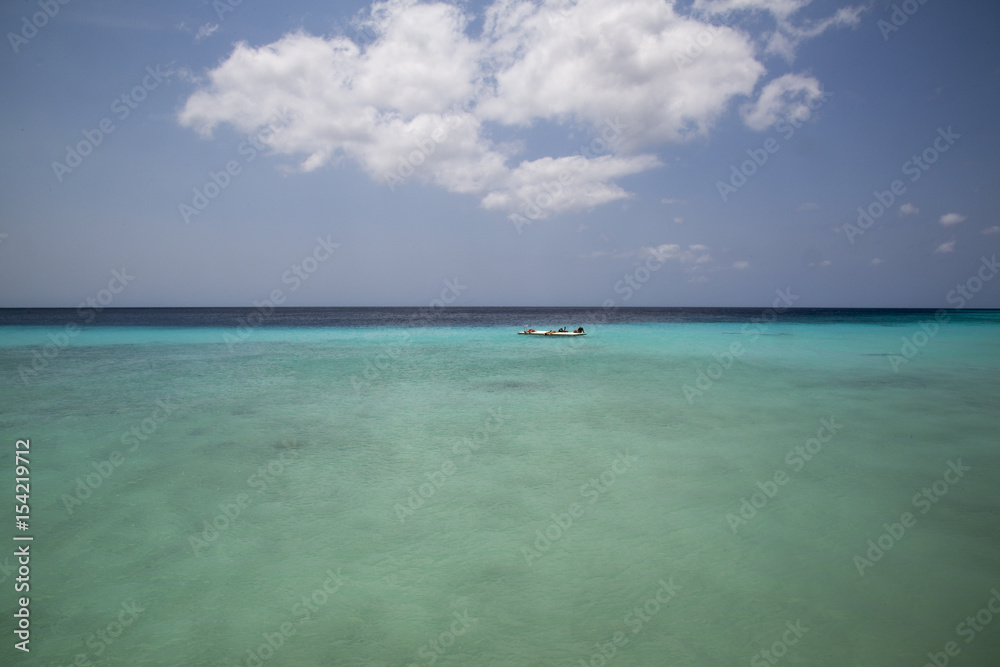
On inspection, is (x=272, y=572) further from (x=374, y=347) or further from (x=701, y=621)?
(x=374, y=347)

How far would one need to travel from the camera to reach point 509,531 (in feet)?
18.5

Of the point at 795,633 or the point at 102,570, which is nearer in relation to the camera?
the point at 795,633

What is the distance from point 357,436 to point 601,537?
18.8ft

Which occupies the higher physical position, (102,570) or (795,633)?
(795,633)

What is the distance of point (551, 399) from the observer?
43.4ft

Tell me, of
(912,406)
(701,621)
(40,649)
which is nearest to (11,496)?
(40,649)

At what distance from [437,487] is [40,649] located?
4214 mm

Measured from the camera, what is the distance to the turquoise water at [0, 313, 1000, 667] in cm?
388

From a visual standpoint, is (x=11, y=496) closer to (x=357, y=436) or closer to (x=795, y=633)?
(x=357, y=436)

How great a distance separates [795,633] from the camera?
3.90 meters

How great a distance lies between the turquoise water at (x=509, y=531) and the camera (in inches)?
153

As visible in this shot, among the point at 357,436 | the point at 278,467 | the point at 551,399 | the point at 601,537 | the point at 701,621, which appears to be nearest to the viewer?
the point at 701,621

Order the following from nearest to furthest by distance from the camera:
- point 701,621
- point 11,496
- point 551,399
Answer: point 701,621
point 11,496
point 551,399

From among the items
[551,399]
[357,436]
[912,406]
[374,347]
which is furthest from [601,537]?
[374,347]
